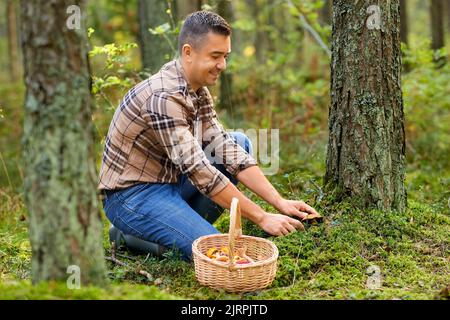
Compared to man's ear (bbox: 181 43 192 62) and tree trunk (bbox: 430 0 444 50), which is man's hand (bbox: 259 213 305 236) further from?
tree trunk (bbox: 430 0 444 50)

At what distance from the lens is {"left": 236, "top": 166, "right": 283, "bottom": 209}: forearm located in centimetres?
403

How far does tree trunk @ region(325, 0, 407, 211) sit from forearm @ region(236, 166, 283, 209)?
0.50 metres

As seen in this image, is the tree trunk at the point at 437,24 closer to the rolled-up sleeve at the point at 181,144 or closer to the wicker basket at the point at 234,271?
the rolled-up sleeve at the point at 181,144

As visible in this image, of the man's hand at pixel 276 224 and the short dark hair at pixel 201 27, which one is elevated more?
the short dark hair at pixel 201 27

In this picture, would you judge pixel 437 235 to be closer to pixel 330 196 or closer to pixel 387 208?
pixel 387 208

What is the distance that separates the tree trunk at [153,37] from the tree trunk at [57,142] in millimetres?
4359

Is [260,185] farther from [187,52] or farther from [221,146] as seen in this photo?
[187,52]

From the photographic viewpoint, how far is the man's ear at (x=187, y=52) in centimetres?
384

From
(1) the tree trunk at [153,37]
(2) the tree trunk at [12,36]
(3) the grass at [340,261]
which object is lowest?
(3) the grass at [340,261]

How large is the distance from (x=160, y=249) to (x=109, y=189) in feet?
1.78

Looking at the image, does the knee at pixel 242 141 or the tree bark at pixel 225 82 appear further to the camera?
the tree bark at pixel 225 82

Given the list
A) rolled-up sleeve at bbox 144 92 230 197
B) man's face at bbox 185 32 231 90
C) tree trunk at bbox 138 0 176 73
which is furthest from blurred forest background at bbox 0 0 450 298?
man's face at bbox 185 32 231 90

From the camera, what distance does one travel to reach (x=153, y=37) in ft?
22.9

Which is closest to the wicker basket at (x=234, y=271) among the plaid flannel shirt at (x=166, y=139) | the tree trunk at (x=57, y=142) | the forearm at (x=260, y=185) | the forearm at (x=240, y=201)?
the forearm at (x=240, y=201)
